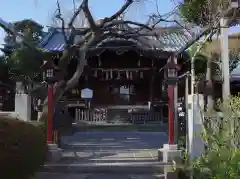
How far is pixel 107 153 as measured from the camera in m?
11.4

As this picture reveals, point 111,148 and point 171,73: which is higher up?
point 171,73

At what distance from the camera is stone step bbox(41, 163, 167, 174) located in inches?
354

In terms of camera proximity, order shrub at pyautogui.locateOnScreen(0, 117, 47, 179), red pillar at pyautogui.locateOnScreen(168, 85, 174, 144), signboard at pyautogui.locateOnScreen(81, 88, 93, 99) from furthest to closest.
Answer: signboard at pyautogui.locateOnScreen(81, 88, 93, 99) → red pillar at pyautogui.locateOnScreen(168, 85, 174, 144) → shrub at pyautogui.locateOnScreen(0, 117, 47, 179)

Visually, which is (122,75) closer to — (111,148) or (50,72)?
(111,148)

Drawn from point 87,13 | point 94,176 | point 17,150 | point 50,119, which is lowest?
point 94,176

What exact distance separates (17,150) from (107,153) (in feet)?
18.1

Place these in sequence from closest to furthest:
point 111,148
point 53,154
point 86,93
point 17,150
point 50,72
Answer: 1. point 17,150
2. point 53,154
3. point 50,72
4. point 111,148
5. point 86,93

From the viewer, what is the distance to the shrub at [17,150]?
5703mm

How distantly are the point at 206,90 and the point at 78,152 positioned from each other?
5105 mm

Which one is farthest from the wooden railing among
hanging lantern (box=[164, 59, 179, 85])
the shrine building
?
hanging lantern (box=[164, 59, 179, 85])

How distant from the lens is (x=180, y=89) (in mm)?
20766

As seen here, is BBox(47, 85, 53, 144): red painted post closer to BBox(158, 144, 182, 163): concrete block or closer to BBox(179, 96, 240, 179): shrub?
BBox(158, 144, 182, 163): concrete block

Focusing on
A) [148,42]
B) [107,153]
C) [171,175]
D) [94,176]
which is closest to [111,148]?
[107,153]

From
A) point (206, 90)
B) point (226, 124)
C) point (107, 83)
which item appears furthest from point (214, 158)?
point (107, 83)
